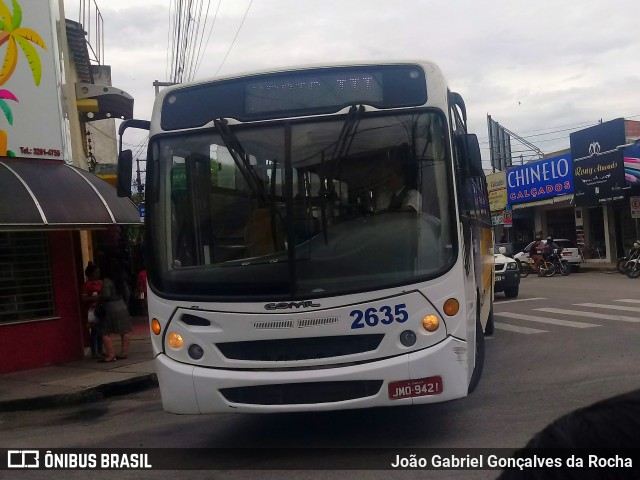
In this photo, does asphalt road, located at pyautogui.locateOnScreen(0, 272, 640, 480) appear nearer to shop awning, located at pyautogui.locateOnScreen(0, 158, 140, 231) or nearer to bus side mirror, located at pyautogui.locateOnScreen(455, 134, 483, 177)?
bus side mirror, located at pyautogui.locateOnScreen(455, 134, 483, 177)

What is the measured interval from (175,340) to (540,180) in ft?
105

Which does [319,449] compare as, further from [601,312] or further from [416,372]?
[601,312]

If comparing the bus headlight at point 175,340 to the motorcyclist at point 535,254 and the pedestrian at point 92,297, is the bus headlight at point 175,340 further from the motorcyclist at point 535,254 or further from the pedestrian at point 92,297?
the motorcyclist at point 535,254

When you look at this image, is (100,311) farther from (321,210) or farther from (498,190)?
(498,190)

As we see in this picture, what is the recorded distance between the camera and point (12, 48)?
11.8 metres

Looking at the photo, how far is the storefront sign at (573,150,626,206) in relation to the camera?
28.5 meters

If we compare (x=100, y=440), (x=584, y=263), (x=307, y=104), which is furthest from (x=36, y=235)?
(x=584, y=263)

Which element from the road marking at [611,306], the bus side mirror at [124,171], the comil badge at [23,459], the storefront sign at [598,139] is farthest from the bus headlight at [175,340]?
the storefront sign at [598,139]

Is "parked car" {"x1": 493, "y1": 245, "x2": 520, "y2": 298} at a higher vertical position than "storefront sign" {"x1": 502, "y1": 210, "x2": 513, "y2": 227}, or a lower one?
lower

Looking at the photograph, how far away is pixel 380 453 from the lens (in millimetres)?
5906

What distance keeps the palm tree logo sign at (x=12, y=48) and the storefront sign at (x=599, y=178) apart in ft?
75.1

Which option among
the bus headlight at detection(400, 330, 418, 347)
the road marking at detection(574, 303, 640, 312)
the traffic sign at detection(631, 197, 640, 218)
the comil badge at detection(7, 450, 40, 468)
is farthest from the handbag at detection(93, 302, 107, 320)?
the traffic sign at detection(631, 197, 640, 218)

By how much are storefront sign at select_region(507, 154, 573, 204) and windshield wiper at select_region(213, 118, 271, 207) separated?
2900 centimetres

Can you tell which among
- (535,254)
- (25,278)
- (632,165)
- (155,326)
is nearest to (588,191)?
(632,165)
